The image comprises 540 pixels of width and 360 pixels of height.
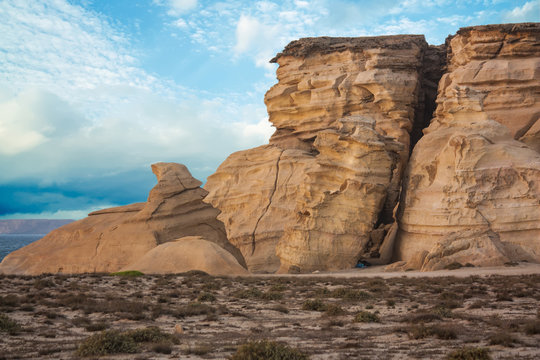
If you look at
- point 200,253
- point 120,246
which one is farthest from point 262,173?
point 200,253

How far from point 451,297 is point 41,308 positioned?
13.5 meters

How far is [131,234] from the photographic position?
37500 mm

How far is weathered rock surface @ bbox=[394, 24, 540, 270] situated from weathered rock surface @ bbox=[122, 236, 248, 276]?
12.3 m

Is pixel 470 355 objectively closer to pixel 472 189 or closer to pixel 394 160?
pixel 472 189

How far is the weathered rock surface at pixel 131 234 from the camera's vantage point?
121 ft

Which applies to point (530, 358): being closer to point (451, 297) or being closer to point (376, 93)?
point (451, 297)

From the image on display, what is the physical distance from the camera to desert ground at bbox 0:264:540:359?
9000mm

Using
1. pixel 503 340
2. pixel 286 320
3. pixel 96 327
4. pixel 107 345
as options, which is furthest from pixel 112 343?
pixel 503 340

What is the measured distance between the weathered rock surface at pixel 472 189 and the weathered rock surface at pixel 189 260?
1227cm

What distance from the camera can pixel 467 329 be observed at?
11.1 m

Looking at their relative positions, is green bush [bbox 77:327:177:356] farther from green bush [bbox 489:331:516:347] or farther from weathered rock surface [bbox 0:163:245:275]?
weathered rock surface [bbox 0:163:245:275]

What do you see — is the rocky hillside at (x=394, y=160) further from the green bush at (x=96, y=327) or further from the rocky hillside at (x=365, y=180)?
the green bush at (x=96, y=327)

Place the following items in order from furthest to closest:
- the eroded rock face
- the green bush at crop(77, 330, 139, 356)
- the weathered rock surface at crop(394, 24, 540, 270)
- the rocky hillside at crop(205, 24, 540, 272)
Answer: the eroded rock face
the rocky hillside at crop(205, 24, 540, 272)
the weathered rock surface at crop(394, 24, 540, 270)
the green bush at crop(77, 330, 139, 356)

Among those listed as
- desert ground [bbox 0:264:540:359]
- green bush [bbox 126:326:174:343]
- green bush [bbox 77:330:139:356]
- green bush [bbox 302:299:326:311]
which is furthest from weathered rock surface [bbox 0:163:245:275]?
green bush [bbox 77:330:139:356]
